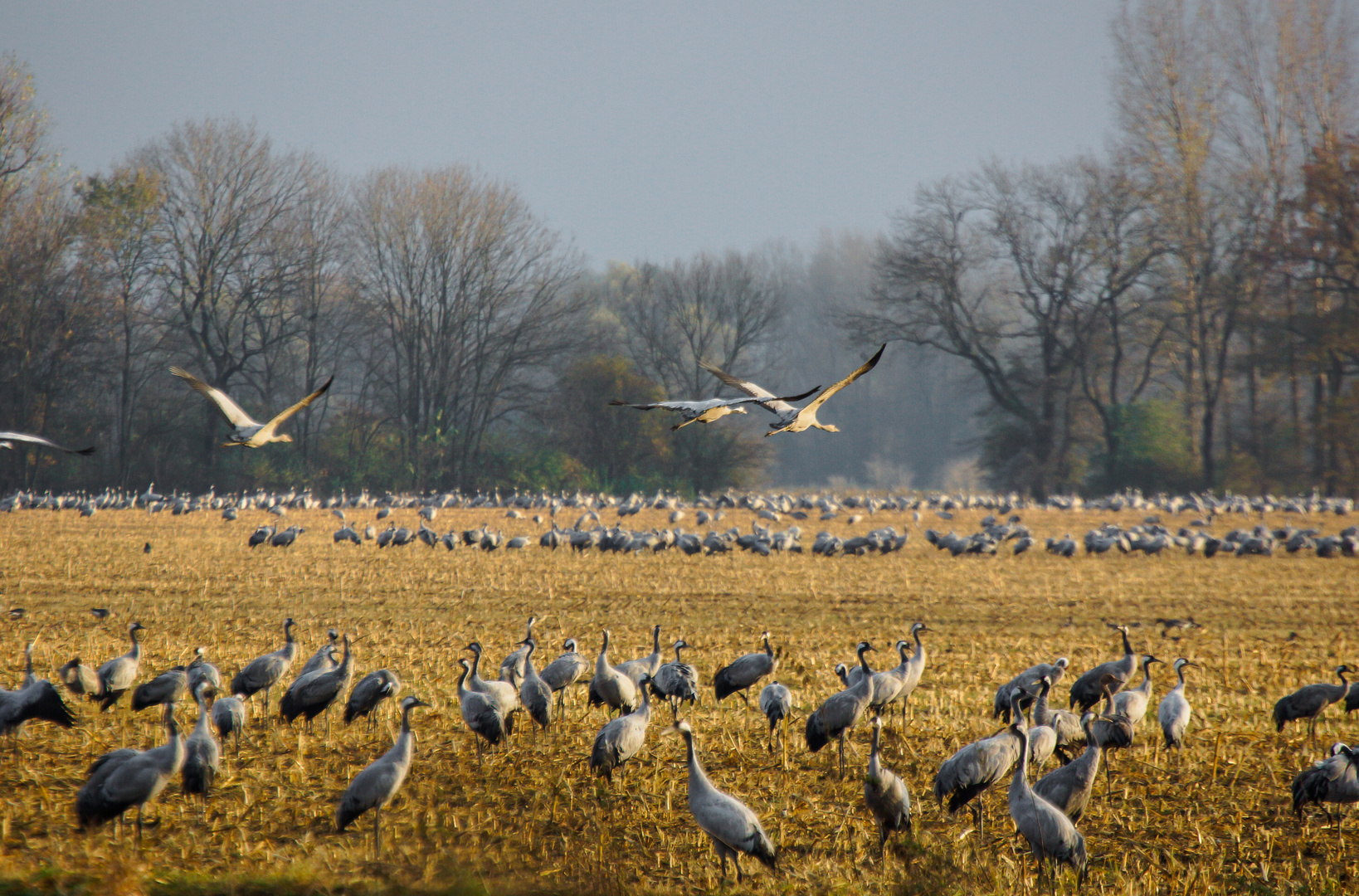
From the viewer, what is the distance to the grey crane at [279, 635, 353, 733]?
693 cm

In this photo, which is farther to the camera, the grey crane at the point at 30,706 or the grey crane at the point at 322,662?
the grey crane at the point at 322,662

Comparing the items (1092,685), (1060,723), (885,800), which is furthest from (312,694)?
(1092,685)

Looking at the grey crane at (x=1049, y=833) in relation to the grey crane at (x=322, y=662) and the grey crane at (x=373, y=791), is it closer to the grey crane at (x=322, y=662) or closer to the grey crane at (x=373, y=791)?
the grey crane at (x=373, y=791)

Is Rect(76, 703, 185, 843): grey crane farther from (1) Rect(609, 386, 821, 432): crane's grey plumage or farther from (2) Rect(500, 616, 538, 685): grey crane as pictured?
(1) Rect(609, 386, 821, 432): crane's grey plumage

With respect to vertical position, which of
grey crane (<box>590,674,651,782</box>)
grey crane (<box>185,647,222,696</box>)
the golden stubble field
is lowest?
the golden stubble field

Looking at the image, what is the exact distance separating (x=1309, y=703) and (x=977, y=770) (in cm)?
352

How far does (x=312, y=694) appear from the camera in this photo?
6.96 m

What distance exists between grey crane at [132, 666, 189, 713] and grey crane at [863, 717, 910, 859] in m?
5.10

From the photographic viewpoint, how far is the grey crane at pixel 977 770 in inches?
205

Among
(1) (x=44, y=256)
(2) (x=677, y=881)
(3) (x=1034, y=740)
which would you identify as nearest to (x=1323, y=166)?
(3) (x=1034, y=740)

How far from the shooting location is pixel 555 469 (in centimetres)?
4312

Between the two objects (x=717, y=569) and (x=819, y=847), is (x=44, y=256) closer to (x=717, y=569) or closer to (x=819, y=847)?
(x=717, y=569)

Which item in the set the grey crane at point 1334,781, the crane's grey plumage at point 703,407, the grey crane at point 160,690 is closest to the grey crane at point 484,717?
the crane's grey plumage at point 703,407

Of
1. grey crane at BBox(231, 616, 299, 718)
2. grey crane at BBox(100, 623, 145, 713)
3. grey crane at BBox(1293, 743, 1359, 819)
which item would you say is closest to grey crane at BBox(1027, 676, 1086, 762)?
grey crane at BBox(1293, 743, 1359, 819)
